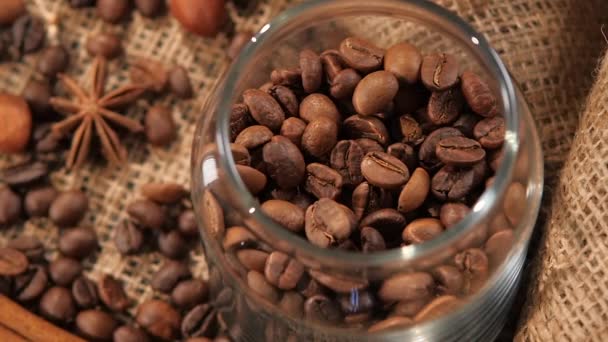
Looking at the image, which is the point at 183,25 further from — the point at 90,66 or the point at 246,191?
the point at 246,191

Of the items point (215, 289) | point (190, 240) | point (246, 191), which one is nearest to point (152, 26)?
point (190, 240)

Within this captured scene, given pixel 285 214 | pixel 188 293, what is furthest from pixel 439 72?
pixel 188 293

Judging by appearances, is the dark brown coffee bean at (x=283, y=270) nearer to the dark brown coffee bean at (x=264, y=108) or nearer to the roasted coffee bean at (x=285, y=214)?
the roasted coffee bean at (x=285, y=214)

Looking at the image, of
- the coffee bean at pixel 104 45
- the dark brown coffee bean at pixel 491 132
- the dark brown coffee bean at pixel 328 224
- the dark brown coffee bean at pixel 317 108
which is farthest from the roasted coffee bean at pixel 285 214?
the coffee bean at pixel 104 45

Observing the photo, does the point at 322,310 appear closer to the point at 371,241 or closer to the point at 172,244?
the point at 371,241

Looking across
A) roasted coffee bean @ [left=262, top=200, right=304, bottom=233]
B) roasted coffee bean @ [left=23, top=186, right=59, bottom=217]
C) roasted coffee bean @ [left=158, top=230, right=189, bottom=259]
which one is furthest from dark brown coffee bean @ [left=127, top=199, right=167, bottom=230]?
roasted coffee bean @ [left=262, top=200, right=304, bottom=233]

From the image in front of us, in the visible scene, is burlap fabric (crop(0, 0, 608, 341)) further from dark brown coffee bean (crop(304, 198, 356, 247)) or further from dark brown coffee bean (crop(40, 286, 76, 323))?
dark brown coffee bean (crop(304, 198, 356, 247))
